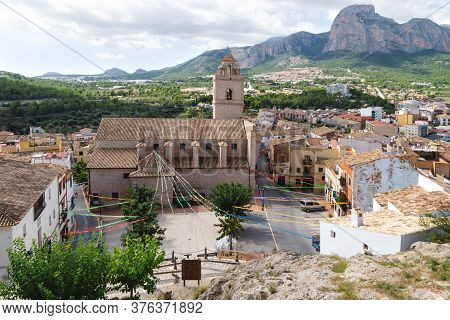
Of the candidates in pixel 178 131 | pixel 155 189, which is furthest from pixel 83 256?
pixel 178 131

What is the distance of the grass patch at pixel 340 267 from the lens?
427 inches

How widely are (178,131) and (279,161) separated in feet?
38.3

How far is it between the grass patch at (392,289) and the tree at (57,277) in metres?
6.94

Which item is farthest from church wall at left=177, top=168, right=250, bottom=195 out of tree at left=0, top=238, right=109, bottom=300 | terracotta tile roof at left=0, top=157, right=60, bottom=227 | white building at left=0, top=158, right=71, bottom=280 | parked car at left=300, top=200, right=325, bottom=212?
tree at left=0, top=238, right=109, bottom=300

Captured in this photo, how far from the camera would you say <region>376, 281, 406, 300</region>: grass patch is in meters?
8.97

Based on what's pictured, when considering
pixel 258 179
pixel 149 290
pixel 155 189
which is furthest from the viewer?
pixel 258 179

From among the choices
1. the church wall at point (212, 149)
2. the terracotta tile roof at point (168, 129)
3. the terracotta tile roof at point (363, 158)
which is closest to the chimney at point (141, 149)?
the terracotta tile roof at point (168, 129)

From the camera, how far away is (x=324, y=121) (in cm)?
9375

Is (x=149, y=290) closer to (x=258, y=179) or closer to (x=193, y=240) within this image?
(x=193, y=240)

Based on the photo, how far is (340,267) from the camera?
436 inches

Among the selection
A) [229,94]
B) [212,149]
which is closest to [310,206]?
[212,149]

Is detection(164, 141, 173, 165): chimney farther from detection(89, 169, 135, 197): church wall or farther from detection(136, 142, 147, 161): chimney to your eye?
detection(89, 169, 135, 197): church wall

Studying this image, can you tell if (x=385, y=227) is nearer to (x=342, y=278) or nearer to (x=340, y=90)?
(x=342, y=278)

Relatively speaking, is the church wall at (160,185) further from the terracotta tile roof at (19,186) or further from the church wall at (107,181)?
the terracotta tile roof at (19,186)
